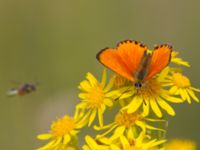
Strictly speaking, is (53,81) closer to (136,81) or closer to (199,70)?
(199,70)

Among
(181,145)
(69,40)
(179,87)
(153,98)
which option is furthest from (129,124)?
(69,40)

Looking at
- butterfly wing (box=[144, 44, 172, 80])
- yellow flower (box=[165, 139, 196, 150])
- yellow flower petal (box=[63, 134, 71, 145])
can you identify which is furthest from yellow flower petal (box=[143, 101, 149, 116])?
yellow flower (box=[165, 139, 196, 150])

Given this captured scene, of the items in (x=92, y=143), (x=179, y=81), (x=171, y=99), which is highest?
(x=179, y=81)

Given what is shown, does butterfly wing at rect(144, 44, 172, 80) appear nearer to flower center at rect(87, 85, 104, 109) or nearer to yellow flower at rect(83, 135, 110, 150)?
flower center at rect(87, 85, 104, 109)

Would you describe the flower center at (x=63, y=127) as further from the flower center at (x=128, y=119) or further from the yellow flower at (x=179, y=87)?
the yellow flower at (x=179, y=87)

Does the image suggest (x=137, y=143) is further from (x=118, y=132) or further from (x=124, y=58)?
(x=124, y=58)

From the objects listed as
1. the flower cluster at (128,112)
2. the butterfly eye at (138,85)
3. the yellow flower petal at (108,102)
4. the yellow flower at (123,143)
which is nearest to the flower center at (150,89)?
the flower cluster at (128,112)
